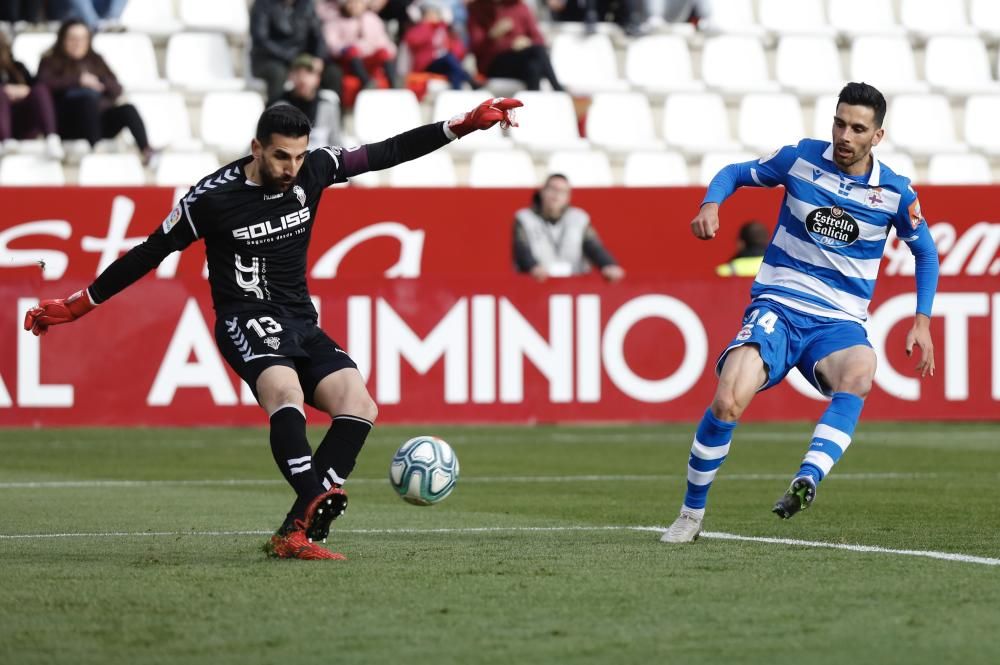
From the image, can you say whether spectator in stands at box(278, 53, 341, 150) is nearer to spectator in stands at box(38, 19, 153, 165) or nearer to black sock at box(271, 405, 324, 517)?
spectator in stands at box(38, 19, 153, 165)

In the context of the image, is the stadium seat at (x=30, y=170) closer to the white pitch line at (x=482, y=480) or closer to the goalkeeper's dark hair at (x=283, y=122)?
the white pitch line at (x=482, y=480)

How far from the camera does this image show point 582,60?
2014 centimetres

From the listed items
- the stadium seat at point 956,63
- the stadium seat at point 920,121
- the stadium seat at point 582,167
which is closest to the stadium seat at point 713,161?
the stadium seat at point 582,167

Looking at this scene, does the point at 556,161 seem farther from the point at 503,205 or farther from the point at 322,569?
the point at 322,569

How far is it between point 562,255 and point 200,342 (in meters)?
3.31

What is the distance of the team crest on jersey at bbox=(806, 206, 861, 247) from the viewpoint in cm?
797

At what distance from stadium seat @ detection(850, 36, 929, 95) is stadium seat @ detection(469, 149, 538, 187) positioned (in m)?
4.51

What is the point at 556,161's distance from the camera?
18594 millimetres

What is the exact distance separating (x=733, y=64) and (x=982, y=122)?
2828mm

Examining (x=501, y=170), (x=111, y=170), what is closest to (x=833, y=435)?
(x=501, y=170)

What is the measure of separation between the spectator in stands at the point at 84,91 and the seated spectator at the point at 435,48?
3260mm

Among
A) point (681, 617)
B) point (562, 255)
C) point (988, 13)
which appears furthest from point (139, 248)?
point (988, 13)

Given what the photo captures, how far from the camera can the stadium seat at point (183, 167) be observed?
56.8 ft

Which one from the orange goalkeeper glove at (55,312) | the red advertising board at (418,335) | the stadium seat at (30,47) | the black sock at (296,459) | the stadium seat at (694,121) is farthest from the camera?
the stadium seat at (694,121)
